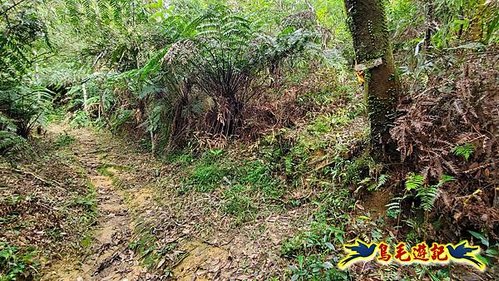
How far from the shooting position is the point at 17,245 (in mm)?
2523

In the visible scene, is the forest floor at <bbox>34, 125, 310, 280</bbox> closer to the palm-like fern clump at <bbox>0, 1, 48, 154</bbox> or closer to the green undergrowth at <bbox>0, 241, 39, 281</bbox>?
the green undergrowth at <bbox>0, 241, 39, 281</bbox>

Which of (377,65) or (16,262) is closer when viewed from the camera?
(377,65)

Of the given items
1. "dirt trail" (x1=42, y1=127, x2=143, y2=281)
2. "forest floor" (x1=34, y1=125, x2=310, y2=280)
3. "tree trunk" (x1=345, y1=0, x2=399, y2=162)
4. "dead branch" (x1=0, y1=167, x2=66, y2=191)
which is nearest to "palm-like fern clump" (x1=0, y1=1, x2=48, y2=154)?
"dead branch" (x1=0, y1=167, x2=66, y2=191)

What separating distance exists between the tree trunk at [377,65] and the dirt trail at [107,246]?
2.27 m

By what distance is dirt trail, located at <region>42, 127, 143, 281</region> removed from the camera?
254 cm

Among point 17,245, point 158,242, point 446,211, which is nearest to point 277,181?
point 158,242

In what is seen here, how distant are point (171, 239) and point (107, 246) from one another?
672 millimetres

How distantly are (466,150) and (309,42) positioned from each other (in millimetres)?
2206

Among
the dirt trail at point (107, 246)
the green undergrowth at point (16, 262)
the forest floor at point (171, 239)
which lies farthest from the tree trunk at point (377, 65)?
the green undergrowth at point (16, 262)

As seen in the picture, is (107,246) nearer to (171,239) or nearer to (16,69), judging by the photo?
(171,239)

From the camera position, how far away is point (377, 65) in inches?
85.8

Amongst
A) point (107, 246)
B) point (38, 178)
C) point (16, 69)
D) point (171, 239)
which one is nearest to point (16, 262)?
point (107, 246)

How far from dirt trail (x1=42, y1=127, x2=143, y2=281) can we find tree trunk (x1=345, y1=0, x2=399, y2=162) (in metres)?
2.27

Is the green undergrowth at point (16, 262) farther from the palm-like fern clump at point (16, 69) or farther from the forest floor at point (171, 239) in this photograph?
the palm-like fern clump at point (16, 69)
